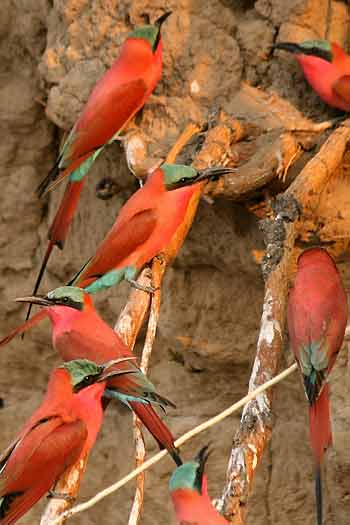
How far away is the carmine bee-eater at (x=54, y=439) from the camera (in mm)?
2109

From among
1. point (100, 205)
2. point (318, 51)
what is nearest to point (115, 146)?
point (100, 205)

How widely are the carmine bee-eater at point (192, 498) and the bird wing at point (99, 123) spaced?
1011mm

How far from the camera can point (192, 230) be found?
2.99 metres

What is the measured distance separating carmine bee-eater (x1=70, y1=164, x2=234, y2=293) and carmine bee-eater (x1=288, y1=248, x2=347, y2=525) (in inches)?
12.8

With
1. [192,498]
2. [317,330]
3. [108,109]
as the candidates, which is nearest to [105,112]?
[108,109]

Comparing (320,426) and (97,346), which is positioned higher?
(97,346)

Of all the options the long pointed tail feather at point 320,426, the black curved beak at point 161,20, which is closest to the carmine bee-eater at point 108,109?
the black curved beak at point 161,20

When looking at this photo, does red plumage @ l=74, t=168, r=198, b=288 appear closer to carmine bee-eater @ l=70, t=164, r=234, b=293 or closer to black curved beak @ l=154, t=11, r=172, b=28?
carmine bee-eater @ l=70, t=164, r=234, b=293

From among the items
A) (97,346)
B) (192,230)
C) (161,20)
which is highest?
(161,20)

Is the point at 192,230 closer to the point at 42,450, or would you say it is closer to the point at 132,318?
the point at 132,318

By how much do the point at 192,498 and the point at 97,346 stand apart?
19.4 inches

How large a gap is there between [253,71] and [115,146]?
0.46 m

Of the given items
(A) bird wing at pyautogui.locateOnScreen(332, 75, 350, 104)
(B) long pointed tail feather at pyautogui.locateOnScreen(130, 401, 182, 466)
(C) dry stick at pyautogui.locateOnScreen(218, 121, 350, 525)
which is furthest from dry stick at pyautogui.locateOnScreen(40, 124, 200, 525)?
(A) bird wing at pyautogui.locateOnScreen(332, 75, 350, 104)

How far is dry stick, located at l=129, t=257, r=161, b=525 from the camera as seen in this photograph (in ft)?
7.15
